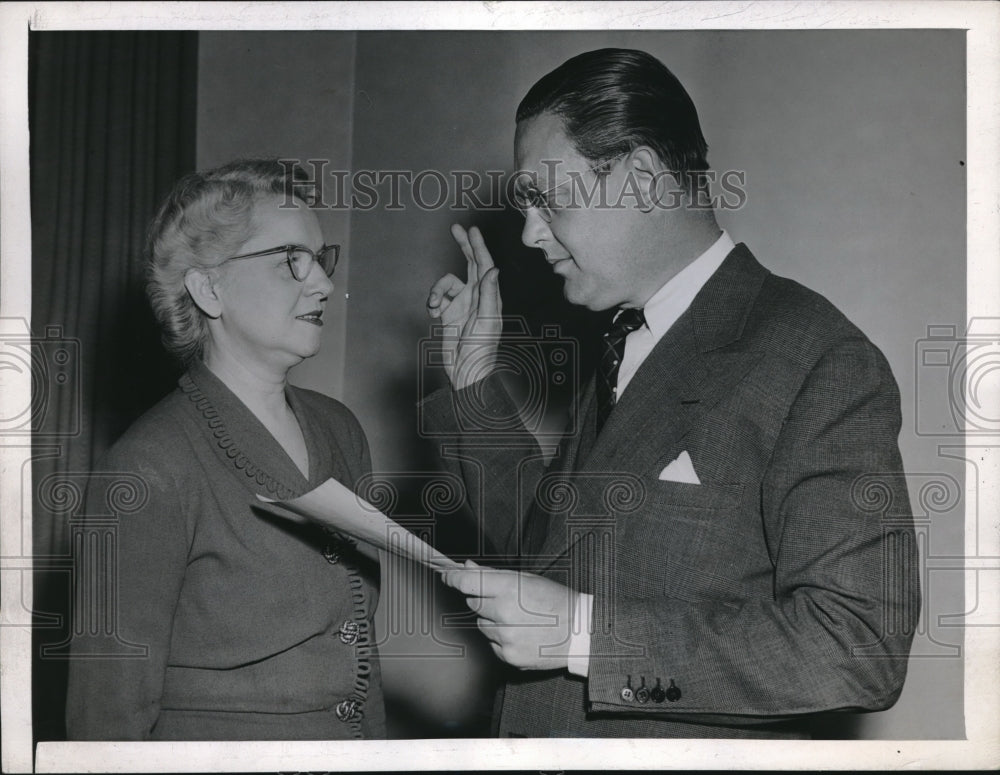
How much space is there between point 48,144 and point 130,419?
1.78 feet

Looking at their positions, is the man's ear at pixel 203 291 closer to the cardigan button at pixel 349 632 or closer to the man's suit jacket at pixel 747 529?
the cardigan button at pixel 349 632

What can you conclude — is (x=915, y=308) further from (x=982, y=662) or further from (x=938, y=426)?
(x=982, y=662)

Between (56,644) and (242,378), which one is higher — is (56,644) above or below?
below

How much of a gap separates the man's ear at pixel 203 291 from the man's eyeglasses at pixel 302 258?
40mm

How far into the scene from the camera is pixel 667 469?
160cm

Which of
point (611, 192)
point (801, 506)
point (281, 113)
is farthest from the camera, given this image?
point (281, 113)

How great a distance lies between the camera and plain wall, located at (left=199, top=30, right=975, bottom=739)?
5.81 feet

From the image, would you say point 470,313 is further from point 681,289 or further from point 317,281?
point 681,289

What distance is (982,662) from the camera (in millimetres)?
1796

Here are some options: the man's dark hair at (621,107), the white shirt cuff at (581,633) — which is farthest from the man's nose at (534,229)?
the white shirt cuff at (581,633)

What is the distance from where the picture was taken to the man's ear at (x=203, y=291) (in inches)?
68.4

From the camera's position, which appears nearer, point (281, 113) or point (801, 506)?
point (801, 506)

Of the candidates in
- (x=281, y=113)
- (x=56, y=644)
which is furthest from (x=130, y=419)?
(x=281, y=113)

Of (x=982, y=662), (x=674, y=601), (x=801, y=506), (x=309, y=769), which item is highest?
(x=801, y=506)
